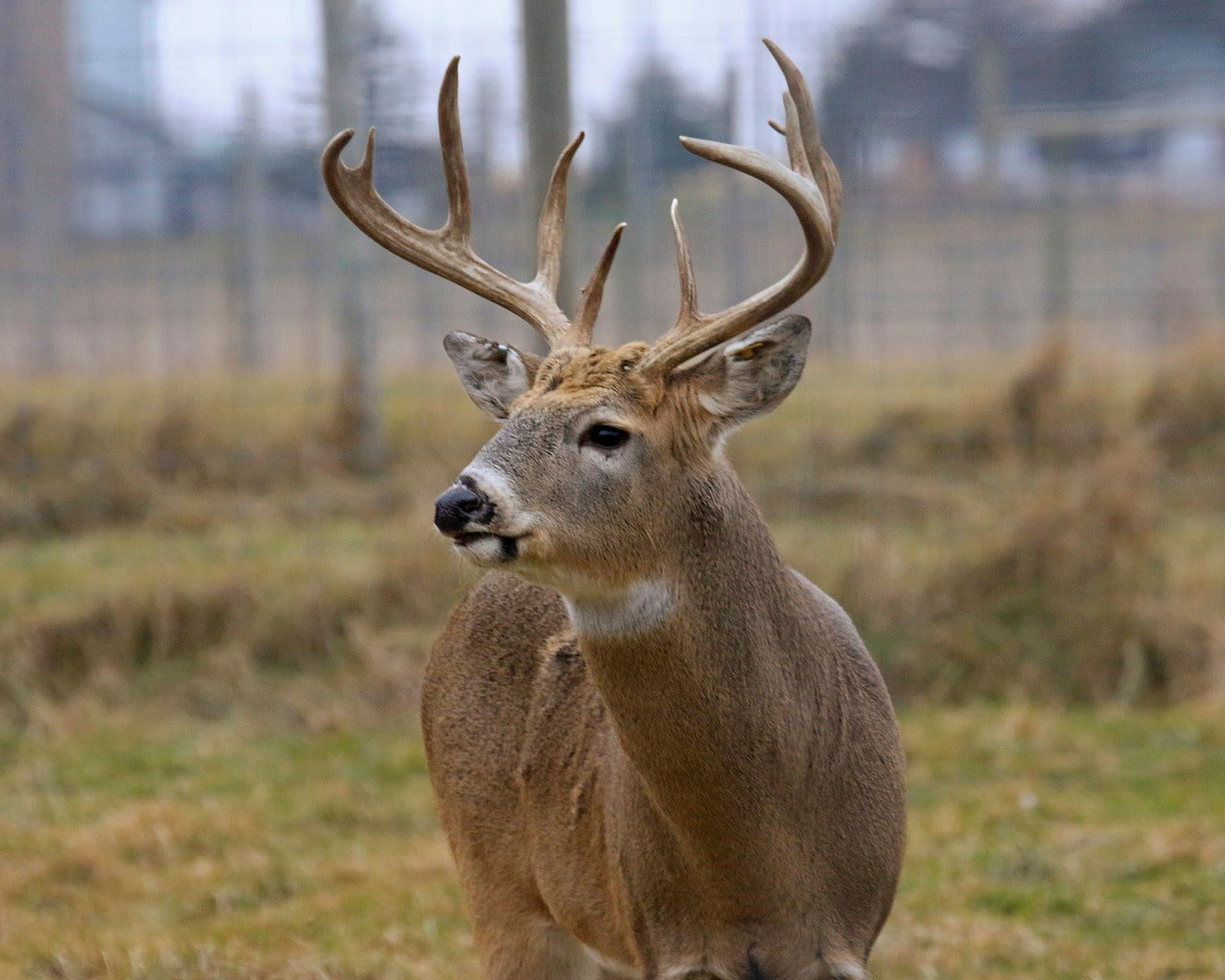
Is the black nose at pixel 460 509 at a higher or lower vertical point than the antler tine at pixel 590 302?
lower

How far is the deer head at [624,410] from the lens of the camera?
3334 millimetres

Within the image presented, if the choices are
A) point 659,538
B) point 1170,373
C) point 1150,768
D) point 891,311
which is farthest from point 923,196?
point 659,538

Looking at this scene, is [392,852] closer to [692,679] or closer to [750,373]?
[692,679]

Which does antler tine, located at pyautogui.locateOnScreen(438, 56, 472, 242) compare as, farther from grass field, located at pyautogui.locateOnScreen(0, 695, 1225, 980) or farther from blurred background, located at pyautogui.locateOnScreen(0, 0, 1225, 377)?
blurred background, located at pyautogui.locateOnScreen(0, 0, 1225, 377)

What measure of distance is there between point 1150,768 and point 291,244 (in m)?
5.96

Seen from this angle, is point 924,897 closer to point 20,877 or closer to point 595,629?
point 595,629

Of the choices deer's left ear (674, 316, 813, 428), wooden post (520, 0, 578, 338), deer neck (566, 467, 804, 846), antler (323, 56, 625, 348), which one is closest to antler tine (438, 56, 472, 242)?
antler (323, 56, 625, 348)

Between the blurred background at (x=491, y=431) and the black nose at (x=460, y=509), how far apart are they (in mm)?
2119

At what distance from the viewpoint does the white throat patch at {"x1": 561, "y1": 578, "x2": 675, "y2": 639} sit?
136 inches

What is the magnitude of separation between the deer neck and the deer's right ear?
0.64 metres

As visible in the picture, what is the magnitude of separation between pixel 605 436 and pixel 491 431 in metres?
5.84

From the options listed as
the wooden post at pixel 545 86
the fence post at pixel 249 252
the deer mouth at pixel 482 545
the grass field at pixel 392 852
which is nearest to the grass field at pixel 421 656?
the grass field at pixel 392 852

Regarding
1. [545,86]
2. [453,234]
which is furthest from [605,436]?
[545,86]

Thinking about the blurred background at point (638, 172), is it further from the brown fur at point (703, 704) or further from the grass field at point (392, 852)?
the brown fur at point (703, 704)
